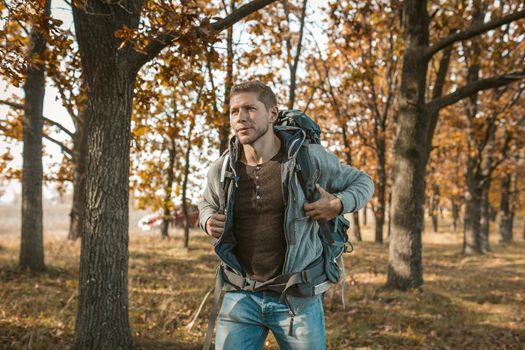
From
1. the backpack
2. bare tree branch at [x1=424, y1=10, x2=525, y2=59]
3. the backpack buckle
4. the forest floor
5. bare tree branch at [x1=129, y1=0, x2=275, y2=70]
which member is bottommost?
the forest floor

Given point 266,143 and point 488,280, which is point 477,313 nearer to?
point 488,280

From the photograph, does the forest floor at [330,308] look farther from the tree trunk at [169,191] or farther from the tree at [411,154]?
the tree trunk at [169,191]

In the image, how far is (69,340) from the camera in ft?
18.4

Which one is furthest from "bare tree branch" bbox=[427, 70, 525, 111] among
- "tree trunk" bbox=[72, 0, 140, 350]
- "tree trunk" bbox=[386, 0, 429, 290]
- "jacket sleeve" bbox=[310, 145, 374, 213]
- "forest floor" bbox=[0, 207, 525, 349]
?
"tree trunk" bbox=[72, 0, 140, 350]

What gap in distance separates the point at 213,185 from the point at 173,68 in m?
3.07

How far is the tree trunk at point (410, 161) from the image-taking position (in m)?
9.41

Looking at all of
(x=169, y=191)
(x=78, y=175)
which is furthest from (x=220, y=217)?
(x=78, y=175)

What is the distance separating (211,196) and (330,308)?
543 cm

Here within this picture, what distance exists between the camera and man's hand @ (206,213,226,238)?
308 cm

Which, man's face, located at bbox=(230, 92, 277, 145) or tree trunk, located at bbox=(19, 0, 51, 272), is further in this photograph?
tree trunk, located at bbox=(19, 0, 51, 272)

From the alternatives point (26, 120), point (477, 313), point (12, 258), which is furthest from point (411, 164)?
point (12, 258)

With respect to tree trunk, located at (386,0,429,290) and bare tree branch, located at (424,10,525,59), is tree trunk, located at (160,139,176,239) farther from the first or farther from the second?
bare tree branch, located at (424,10,525,59)

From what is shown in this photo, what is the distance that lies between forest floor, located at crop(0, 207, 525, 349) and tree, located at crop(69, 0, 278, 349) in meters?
0.84

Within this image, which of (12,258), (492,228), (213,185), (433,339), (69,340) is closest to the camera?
(213,185)
